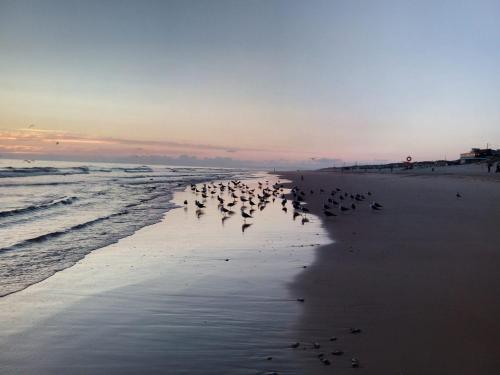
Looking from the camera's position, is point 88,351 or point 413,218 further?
point 413,218

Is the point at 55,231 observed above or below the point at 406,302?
below

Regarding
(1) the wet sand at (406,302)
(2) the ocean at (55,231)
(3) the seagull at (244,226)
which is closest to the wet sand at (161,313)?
(1) the wet sand at (406,302)

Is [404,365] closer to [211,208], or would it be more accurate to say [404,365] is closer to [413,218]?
[413,218]

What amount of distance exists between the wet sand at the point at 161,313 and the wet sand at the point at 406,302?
0.53m

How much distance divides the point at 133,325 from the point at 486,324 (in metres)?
4.66

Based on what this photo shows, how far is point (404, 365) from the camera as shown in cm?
465

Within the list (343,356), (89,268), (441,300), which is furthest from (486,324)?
(89,268)

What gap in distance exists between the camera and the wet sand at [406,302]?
4.81 metres

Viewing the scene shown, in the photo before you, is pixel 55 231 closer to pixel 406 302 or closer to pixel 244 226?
pixel 244 226

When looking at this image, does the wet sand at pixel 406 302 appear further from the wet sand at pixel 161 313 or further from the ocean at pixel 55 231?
the ocean at pixel 55 231

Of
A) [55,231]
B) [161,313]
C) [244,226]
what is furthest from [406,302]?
[55,231]

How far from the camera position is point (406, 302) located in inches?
264

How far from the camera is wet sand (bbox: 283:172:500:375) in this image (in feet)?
15.8

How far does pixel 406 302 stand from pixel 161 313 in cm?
368
